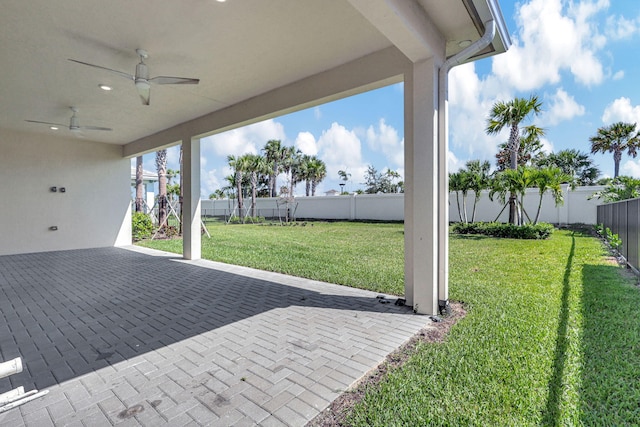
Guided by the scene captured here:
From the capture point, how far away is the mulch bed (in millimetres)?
1774

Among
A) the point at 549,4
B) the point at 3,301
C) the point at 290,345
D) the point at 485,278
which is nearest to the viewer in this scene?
the point at 290,345

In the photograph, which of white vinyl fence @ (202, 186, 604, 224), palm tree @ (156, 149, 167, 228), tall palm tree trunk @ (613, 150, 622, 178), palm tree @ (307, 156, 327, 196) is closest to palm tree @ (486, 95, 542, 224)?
white vinyl fence @ (202, 186, 604, 224)

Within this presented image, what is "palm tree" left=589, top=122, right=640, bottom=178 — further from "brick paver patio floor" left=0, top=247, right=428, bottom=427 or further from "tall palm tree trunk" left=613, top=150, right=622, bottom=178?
"brick paver patio floor" left=0, top=247, right=428, bottom=427

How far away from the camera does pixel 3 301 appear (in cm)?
408

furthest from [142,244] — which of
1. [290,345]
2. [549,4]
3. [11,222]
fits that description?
[549,4]

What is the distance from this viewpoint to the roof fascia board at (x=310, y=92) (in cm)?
376

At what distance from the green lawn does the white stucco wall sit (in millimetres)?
7161

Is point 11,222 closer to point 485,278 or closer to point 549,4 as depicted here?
point 485,278

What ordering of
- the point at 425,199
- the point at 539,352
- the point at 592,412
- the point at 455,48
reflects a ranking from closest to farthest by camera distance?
the point at 592,412 < the point at 539,352 < the point at 425,199 < the point at 455,48

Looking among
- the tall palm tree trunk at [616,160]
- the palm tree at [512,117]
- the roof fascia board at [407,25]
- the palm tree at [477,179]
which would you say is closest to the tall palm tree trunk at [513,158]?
the palm tree at [512,117]

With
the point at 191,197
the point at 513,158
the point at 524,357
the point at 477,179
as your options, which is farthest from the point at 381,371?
the point at 513,158

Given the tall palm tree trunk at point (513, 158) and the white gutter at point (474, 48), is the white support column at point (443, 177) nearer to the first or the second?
the white gutter at point (474, 48)

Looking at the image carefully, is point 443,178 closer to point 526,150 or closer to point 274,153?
point 526,150

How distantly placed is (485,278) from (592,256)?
3.55 meters
